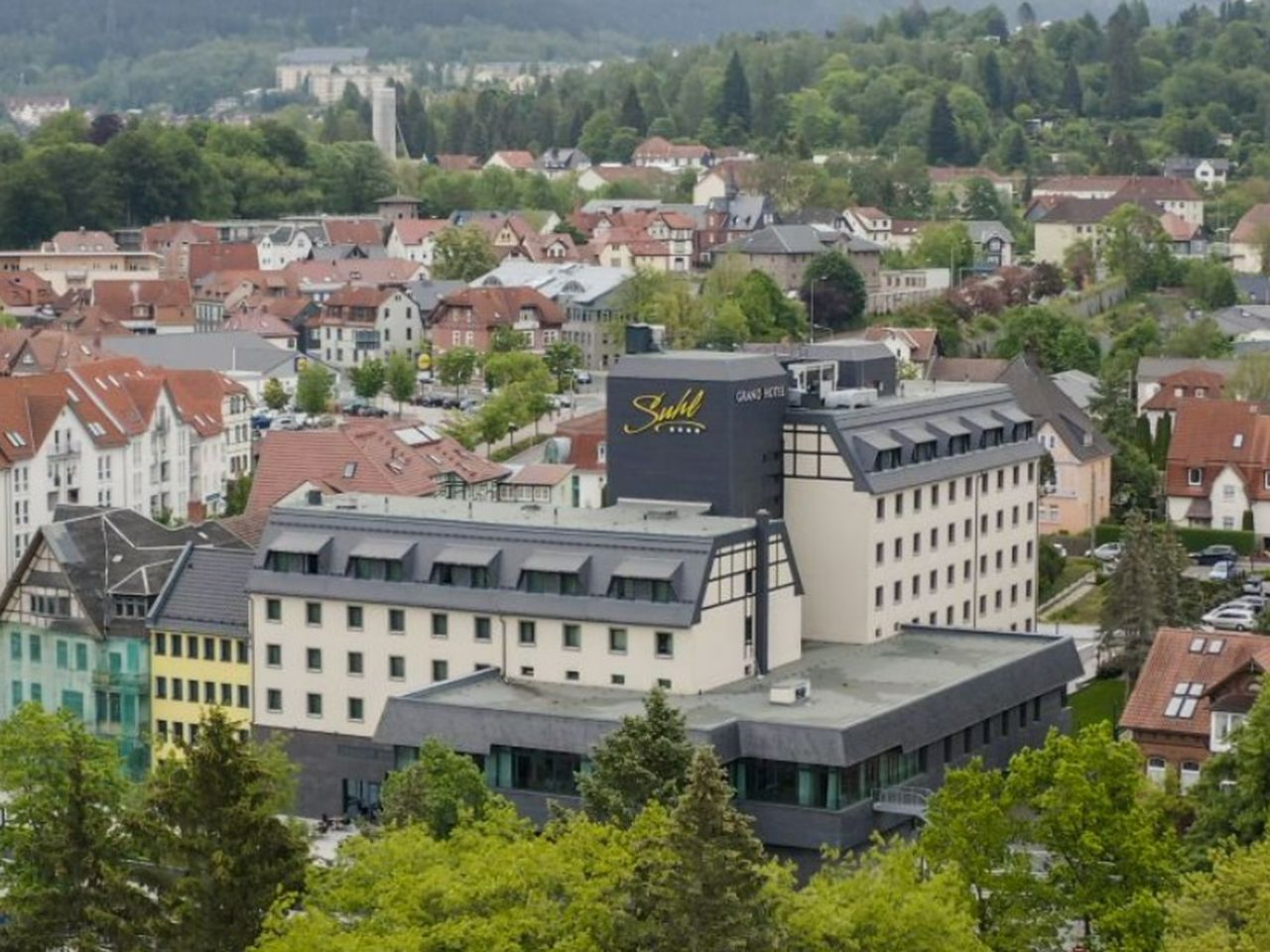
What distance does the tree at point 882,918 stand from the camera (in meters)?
36.2

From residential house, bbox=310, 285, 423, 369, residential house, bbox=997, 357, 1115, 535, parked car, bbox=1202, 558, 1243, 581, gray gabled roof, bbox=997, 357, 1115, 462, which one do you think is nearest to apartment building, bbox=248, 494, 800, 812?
parked car, bbox=1202, 558, 1243, 581

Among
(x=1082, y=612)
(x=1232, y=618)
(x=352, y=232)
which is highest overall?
(x=352, y=232)

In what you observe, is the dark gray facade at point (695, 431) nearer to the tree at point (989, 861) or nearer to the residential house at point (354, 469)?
the residential house at point (354, 469)

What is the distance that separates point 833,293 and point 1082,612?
2272 inches

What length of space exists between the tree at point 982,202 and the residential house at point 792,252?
82.1ft

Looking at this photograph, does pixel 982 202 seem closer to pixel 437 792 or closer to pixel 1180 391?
pixel 1180 391

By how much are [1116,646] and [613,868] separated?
2766 cm

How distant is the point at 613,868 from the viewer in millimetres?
37688

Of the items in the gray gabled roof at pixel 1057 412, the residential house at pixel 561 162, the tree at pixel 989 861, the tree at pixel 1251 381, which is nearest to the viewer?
the tree at pixel 989 861

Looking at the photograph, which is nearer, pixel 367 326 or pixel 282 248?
pixel 367 326

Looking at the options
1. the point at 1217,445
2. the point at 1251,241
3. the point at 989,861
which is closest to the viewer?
the point at 989,861

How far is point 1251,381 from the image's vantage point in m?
90.6

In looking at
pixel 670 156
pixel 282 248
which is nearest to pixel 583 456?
pixel 282 248

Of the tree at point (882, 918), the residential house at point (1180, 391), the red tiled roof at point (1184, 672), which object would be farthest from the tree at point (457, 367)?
the tree at point (882, 918)
